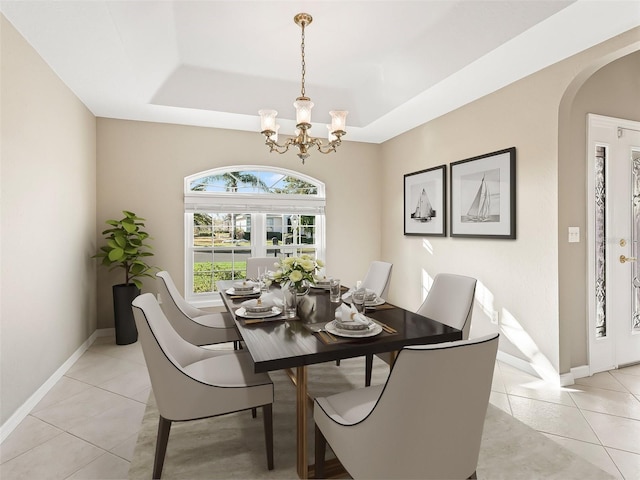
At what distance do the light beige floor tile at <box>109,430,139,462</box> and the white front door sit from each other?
11.6ft

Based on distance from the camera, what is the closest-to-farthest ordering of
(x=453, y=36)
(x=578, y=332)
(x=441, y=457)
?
(x=441, y=457) → (x=453, y=36) → (x=578, y=332)

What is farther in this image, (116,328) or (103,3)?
(116,328)

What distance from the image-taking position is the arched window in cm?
451

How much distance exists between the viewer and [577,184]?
115 inches

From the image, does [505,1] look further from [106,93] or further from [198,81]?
[106,93]

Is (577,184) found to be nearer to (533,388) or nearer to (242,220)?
(533,388)

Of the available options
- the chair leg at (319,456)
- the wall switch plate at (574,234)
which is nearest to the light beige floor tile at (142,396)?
the chair leg at (319,456)

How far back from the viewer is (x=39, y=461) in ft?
6.42

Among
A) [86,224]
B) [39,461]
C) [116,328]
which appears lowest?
[39,461]

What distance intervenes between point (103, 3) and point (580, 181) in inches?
149

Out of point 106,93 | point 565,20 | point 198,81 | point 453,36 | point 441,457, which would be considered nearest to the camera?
point 441,457

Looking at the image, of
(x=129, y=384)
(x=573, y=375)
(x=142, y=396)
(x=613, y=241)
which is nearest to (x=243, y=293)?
(x=142, y=396)

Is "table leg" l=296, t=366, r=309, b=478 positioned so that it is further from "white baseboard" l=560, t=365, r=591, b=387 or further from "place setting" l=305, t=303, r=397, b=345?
"white baseboard" l=560, t=365, r=591, b=387

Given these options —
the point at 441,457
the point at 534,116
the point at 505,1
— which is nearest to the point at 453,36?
the point at 505,1
